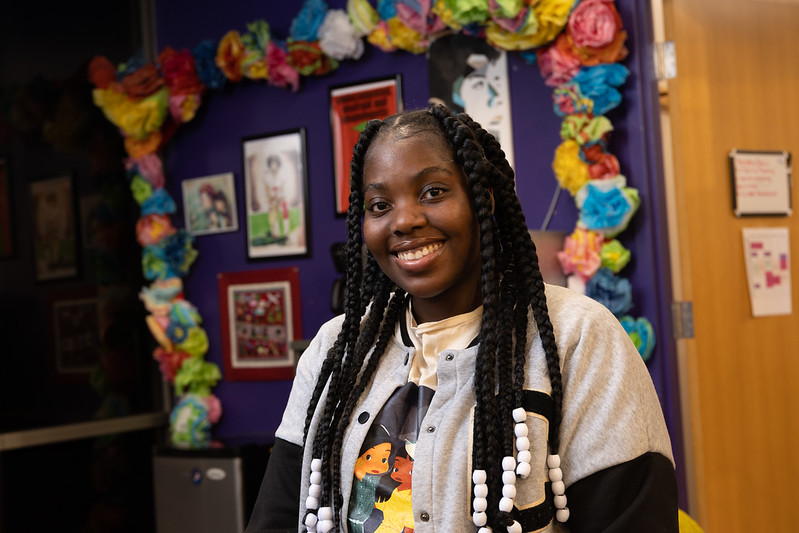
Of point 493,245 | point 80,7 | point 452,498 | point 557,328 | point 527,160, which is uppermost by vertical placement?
point 80,7

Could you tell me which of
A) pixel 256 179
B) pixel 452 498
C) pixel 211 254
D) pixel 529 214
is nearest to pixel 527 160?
pixel 529 214

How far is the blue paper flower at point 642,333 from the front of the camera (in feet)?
8.86

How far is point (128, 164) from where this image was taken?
382 cm

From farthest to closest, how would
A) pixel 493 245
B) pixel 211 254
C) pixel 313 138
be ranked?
pixel 211 254
pixel 313 138
pixel 493 245

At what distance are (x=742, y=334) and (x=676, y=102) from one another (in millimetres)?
825

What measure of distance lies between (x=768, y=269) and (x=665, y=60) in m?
0.82

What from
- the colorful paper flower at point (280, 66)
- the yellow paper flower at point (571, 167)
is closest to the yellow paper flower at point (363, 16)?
the colorful paper flower at point (280, 66)

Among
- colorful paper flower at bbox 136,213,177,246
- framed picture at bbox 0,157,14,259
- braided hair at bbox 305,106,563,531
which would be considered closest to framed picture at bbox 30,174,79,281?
framed picture at bbox 0,157,14,259

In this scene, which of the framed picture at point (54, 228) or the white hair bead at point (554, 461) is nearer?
the white hair bead at point (554, 461)

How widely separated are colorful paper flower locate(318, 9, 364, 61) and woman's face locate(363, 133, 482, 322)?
6.49 feet

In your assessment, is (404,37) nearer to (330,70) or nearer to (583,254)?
(330,70)

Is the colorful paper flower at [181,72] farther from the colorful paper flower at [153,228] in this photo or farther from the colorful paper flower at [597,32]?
the colorful paper flower at [597,32]

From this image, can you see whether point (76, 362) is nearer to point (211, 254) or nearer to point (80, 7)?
point (211, 254)

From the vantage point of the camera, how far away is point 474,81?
9.87 feet
